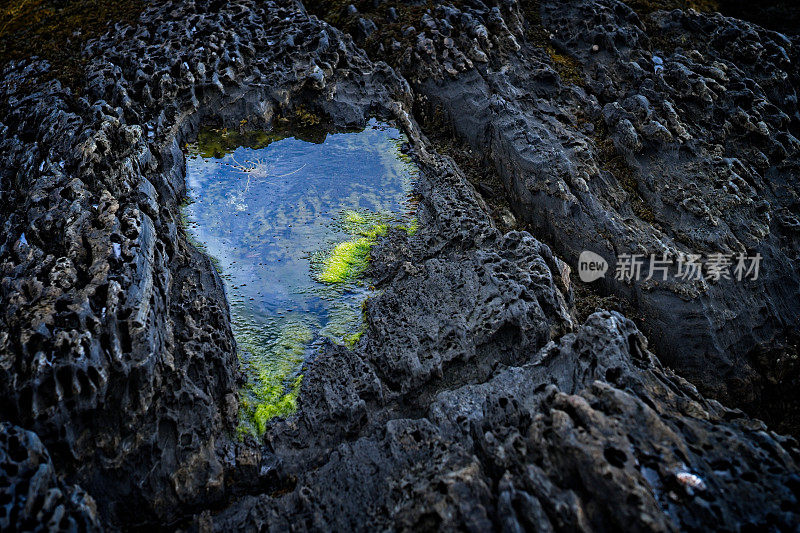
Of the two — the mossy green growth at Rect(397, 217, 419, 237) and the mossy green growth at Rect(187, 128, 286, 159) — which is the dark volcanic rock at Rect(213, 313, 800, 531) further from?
the mossy green growth at Rect(187, 128, 286, 159)

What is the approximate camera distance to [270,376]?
24.0ft

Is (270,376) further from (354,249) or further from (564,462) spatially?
(564,462)

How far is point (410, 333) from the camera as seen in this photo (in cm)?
743

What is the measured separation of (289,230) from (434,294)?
2.98 meters

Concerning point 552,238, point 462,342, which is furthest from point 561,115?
point 462,342

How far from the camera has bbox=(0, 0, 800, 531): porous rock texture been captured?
16.3 ft

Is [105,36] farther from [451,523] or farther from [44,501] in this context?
[451,523]

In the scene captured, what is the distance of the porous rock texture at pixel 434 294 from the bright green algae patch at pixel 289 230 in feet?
1.15

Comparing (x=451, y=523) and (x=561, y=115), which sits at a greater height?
(x=561, y=115)

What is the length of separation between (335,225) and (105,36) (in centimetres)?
736

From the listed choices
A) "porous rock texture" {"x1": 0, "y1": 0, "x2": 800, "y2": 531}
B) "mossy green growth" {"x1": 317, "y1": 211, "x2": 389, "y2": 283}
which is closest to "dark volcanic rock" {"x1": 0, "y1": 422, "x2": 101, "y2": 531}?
"porous rock texture" {"x1": 0, "y1": 0, "x2": 800, "y2": 531}

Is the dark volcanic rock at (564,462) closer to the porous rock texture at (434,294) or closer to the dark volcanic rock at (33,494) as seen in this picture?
the porous rock texture at (434,294)

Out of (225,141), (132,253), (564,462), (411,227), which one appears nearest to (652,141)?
(411,227)

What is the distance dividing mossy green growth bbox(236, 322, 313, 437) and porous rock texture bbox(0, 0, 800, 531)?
0.80ft
